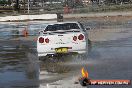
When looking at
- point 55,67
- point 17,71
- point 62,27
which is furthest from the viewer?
point 62,27

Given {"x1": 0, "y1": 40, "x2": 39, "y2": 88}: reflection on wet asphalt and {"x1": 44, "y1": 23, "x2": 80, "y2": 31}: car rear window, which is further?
{"x1": 44, "y1": 23, "x2": 80, "y2": 31}: car rear window

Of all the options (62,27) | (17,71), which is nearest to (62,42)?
(62,27)

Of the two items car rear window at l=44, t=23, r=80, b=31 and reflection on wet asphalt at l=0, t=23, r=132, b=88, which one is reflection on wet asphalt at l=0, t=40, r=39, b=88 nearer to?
reflection on wet asphalt at l=0, t=23, r=132, b=88

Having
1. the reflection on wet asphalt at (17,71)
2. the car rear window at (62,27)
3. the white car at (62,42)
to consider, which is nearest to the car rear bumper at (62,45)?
the white car at (62,42)

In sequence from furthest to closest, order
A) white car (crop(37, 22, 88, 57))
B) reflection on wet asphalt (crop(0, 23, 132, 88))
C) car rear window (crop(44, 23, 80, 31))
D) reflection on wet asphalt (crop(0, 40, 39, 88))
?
car rear window (crop(44, 23, 80, 31))
white car (crop(37, 22, 88, 57))
reflection on wet asphalt (crop(0, 23, 132, 88))
reflection on wet asphalt (crop(0, 40, 39, 88))

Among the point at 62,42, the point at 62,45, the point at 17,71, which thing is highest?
the point at 62,42

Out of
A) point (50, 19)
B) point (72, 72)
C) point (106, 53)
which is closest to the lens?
point (72, 72)

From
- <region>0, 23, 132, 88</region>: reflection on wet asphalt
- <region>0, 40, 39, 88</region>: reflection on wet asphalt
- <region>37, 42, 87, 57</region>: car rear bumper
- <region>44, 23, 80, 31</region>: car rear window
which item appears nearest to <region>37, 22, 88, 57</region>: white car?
<region>37, 42, 87, 57</region>: car rear bumper

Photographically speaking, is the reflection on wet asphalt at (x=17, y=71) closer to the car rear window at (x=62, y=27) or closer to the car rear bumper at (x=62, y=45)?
the car rear bumper at (x=62, y=45)

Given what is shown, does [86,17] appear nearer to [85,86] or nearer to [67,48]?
[67,48]

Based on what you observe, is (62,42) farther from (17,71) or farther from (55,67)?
(17,71)

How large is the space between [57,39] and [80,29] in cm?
104

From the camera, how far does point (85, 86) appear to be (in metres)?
10.2

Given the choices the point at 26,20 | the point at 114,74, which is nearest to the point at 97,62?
the point at 114,74
